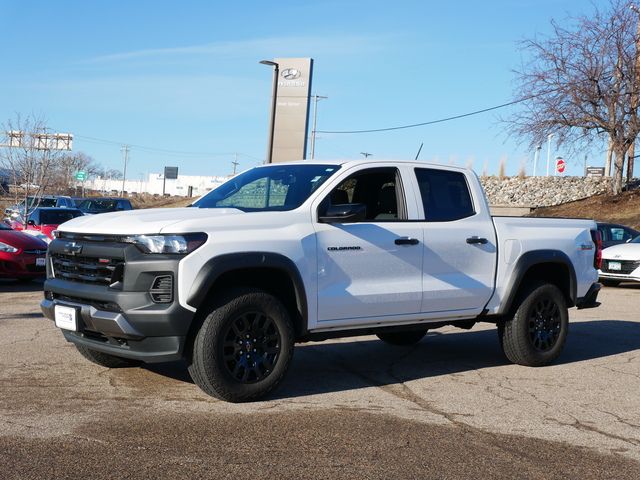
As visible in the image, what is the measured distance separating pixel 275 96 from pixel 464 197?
19.5m

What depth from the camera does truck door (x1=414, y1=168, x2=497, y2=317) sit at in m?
7.23

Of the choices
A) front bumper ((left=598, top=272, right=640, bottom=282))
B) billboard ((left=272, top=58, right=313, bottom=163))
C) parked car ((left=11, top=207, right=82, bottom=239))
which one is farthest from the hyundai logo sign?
front bumper ((left=598, top=272, right=640, bottom=282))

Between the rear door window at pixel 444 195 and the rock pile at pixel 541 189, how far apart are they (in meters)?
34.5

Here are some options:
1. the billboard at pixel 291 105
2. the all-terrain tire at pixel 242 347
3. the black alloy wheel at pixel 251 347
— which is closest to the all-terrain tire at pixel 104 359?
the all-terrain tire at pixel 242 347

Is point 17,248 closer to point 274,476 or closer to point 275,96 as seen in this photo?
point 274,476

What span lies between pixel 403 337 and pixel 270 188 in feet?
9.42

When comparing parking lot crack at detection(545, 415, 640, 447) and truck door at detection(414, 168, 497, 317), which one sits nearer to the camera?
parking lot crack at detection(545, 415, 640, 447)

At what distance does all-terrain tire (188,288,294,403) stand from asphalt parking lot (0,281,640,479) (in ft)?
0.55

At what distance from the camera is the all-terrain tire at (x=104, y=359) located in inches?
280

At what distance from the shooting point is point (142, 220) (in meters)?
6.00

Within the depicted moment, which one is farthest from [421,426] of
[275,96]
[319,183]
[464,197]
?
[275,96]

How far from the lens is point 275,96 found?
1049 inches

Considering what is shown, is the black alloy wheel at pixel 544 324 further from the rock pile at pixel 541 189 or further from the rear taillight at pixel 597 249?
the rock pile at pixel 541 189

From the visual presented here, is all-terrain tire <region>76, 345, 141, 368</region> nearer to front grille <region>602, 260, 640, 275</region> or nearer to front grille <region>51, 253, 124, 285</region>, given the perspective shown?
front grille <region>51, 253, 124, 285</region>
